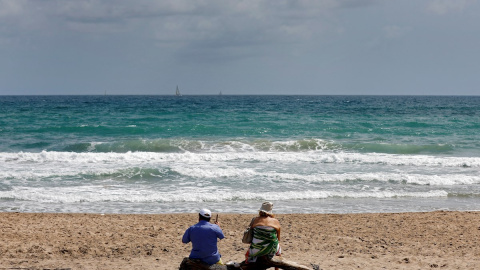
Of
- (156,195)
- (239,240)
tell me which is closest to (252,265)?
(239,240)

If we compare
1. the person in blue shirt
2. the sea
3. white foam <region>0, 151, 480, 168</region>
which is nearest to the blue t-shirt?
the person in blue shirt

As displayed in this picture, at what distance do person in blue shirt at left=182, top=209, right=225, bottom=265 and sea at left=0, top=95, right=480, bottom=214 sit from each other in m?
5.66

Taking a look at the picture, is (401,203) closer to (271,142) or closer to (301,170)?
(301,170)

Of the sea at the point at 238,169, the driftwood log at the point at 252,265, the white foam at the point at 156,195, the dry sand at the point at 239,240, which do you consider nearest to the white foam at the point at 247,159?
the sea at the point at 238,169

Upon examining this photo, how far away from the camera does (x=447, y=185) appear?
16125 millimetres

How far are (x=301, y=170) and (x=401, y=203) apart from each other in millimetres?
5128

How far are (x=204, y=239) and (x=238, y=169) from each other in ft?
35.7

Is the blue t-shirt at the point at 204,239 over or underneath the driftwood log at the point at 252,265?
over

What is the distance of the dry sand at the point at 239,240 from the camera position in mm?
8820

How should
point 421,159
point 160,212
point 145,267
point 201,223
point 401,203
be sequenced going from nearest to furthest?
1. point 201,223
2. point 145,267
3. point 160,212
4. point 401,203
5. point 421,159

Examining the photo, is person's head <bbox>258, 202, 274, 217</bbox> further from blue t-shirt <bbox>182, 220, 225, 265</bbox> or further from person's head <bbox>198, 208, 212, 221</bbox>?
person's head <bbox>198, 208, 212, 221</bbox>

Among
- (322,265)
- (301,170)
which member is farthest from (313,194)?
(322,265)

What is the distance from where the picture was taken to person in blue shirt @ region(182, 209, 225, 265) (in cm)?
711

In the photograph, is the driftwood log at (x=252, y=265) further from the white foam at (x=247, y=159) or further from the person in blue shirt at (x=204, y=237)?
the white foam at (x=247, y=159)
